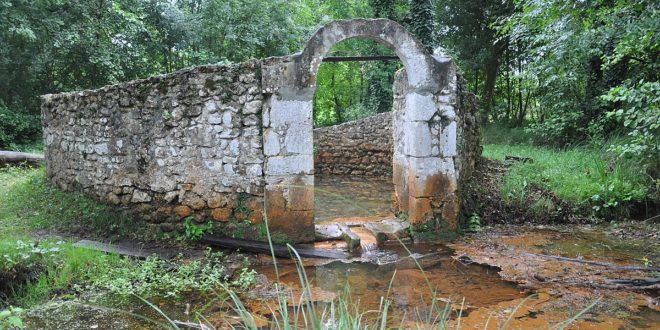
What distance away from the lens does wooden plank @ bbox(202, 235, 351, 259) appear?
211 inches

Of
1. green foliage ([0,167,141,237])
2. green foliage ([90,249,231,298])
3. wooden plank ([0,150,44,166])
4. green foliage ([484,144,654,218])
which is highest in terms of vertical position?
wooden plank ([0,150,44,166])

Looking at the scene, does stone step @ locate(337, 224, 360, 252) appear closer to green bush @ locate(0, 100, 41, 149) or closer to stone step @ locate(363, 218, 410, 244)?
stone step @ locate(363, 218, 410, 244)

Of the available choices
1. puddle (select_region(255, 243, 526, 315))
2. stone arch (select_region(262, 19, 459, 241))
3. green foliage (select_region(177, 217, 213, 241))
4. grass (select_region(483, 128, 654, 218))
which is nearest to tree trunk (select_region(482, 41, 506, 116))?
grass (select_region(483, 128, 654, 218))

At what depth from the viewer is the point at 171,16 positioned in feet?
46.2

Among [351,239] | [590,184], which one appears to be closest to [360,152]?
[590,184]

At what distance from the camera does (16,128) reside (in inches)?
499

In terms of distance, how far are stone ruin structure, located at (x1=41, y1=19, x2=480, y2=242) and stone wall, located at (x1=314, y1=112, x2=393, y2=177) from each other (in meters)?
5.92

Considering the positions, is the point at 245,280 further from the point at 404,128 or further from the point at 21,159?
the point at 21,159

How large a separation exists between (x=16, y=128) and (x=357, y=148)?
9.34 metres

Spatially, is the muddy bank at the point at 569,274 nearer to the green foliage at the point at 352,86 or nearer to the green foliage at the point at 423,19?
the green foliage at the point at 423,19

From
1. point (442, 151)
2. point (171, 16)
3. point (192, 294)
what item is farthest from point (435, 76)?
point (171, 16)

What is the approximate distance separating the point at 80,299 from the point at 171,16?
11.9 meters

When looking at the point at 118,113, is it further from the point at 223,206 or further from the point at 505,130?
the point at 505,130

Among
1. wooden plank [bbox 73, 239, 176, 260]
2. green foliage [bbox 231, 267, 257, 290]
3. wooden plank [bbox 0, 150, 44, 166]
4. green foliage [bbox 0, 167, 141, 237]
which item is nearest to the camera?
green foliage [bbox 231, 267, 257, 290]
